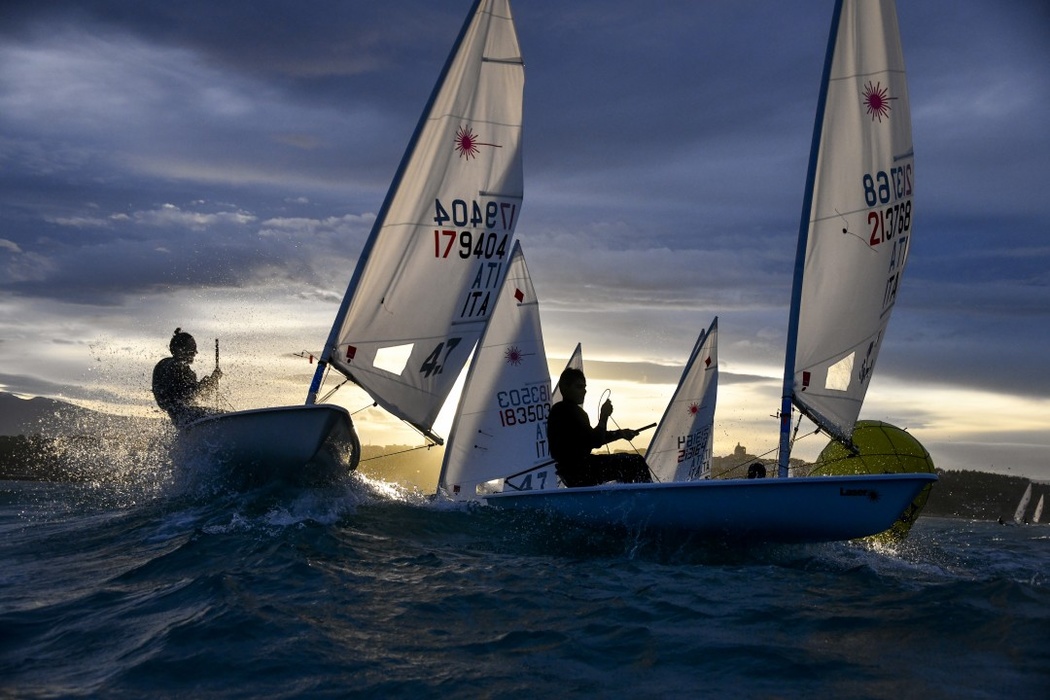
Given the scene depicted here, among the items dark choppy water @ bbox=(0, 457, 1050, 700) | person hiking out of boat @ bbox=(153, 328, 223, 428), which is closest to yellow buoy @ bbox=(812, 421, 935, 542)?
dark choppy water @ bbox=(0, 457, 1050, 700)

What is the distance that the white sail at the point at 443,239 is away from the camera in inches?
442

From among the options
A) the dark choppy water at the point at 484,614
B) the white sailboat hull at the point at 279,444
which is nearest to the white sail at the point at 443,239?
the white sailboat hull at the point at 279,444

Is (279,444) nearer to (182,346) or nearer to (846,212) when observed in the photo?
(182,346)

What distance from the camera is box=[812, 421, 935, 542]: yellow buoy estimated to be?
11.6 metres

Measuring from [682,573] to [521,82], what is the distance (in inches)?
290

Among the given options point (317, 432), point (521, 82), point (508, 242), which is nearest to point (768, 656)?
point (317, 432)

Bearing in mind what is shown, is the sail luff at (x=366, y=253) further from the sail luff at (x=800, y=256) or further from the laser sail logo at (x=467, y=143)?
the sail luff at (x=800, y=256)

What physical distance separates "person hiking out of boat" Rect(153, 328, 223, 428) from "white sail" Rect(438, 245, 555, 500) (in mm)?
4490

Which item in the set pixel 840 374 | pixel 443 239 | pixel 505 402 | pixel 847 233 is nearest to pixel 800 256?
pixel 847 233

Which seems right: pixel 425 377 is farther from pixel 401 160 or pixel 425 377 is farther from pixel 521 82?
pixel 521 82

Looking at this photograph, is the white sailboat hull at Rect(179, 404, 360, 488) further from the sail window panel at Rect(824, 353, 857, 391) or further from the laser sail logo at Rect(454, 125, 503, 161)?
the sail window panel at Rect(824, 353, 857, 391)

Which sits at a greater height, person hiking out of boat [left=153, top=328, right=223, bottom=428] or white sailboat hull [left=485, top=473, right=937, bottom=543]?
person hiking out of boat [left=153, top=328, right=223, bottom=428]

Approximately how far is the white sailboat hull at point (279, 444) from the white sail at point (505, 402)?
417 cm

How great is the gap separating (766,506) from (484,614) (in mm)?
3074
